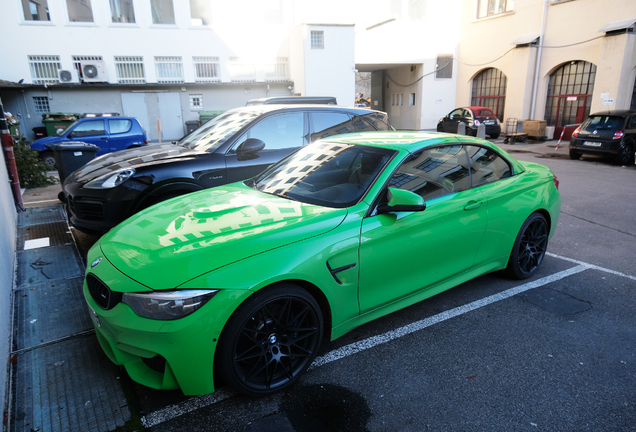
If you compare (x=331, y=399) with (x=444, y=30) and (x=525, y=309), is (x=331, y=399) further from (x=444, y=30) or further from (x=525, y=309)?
(x=444, y=30)

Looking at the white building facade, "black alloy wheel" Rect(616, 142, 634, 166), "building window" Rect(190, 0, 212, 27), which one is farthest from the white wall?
"black alloy wheel" Rect(616, 142, 634, 166)

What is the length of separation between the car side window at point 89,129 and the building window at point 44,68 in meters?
9.26

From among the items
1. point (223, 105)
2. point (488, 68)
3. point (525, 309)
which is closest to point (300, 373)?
point (525, 309)

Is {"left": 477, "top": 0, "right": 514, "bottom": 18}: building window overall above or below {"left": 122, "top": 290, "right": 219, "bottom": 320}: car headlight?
above

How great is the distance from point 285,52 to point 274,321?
2154 centimetres

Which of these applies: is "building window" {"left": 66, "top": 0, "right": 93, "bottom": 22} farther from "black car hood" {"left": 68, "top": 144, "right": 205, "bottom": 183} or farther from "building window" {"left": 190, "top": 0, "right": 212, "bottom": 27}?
"black car hood" {"left": 68, "top": 144, "right": 205, "bottom": 183}

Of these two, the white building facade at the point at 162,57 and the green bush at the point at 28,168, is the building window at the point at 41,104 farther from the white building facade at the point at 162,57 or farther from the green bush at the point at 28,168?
the green bush at the point at 28,168

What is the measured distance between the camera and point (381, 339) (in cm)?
334

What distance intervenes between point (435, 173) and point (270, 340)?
199 cm

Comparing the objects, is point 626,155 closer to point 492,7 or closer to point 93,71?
point 492,7

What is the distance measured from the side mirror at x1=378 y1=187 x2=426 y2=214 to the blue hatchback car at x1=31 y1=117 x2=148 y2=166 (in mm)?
11477

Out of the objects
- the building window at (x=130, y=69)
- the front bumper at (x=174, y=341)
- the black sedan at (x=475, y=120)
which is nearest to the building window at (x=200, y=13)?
the building window at (x=130, y=69)

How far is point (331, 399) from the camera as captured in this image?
2.67m

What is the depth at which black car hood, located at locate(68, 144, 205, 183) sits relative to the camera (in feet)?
16.0
